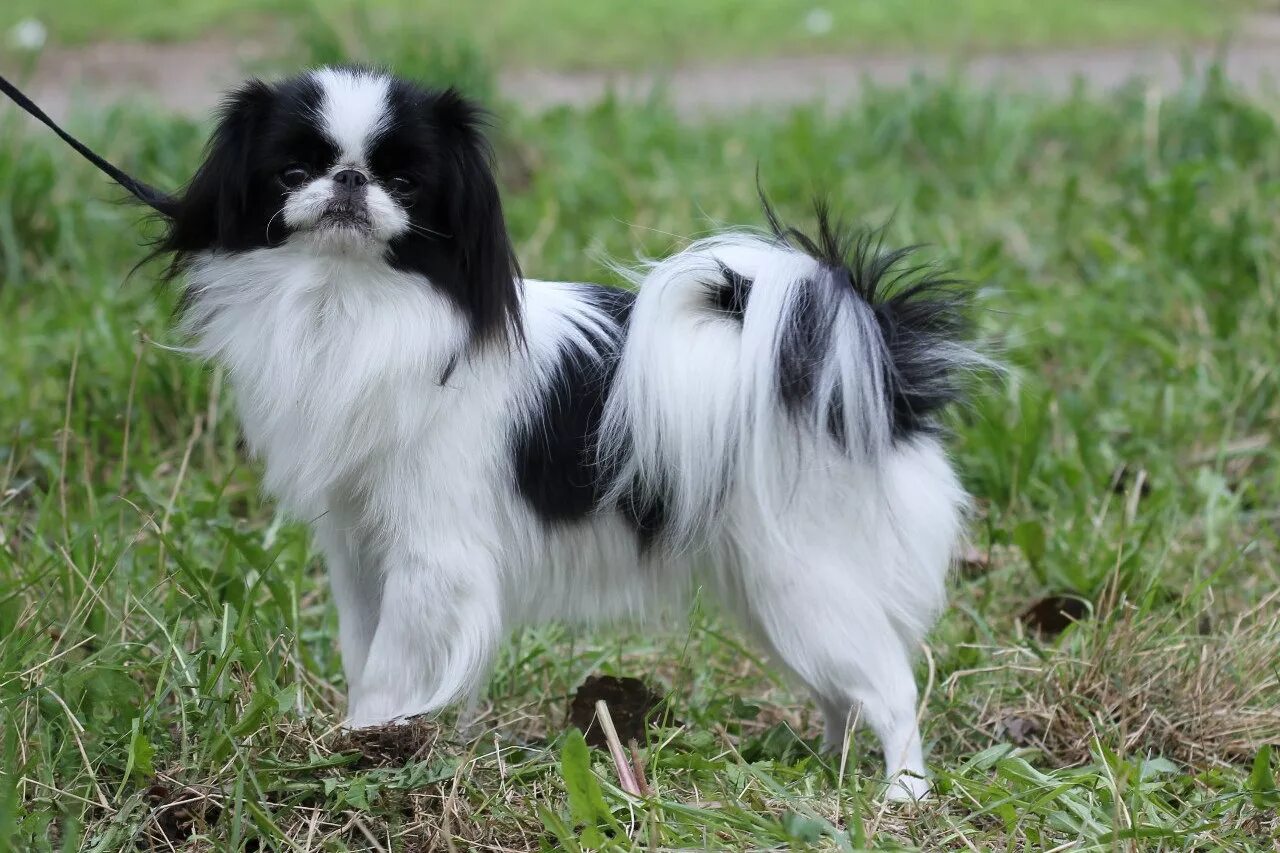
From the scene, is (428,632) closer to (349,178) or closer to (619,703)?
(619,703)

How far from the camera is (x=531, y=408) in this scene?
251 cm

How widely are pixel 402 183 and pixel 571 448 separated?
21.7 inches

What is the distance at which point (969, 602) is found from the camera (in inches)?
135

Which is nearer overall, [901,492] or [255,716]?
[255,716]

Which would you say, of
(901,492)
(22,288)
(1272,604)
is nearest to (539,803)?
(901,492)

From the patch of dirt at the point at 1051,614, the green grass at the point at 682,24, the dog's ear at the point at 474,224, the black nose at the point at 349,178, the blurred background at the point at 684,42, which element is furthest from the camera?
the green grass at the point at 682,24

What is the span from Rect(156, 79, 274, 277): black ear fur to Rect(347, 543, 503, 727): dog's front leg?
61cm

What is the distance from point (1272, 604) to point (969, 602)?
2.19 feet

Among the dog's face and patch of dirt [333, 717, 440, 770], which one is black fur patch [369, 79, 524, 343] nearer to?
the dog's face

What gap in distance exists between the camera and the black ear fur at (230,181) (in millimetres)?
2354

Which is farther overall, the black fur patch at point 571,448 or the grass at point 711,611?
the black fur patch at point 571,448

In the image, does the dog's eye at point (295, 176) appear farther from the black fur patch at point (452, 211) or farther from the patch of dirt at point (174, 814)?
the patch of dirt at point (174, 814)

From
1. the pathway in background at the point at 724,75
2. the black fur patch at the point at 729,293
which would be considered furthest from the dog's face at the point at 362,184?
the pathway in background at the point at 724,75

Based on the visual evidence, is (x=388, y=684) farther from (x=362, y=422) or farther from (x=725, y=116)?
(x=725, y=116)
